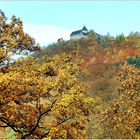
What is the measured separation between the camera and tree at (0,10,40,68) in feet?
67.7

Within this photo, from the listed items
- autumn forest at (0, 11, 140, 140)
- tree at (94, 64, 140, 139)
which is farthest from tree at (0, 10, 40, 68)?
tree at (94, 64, 140, 139)

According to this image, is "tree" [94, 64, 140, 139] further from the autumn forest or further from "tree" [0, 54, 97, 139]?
"tree" [0, 54, 97, 139]

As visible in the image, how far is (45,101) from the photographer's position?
61.9 feet

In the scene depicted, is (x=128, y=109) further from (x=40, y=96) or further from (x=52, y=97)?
(x=40, y=96)

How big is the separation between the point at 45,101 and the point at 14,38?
4939mm

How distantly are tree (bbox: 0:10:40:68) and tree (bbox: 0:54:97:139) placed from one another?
3.46ft

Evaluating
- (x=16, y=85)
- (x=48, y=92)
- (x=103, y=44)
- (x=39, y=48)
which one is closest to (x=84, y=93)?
(x=48, y=92)

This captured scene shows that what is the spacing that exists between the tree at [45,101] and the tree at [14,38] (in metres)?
1.06

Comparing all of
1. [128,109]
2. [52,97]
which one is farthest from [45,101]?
[128,109]

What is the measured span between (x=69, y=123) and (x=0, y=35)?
21.4ft


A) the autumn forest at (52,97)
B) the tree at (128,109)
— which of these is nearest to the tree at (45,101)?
the autumn forest at (52,97)

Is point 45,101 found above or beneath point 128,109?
above

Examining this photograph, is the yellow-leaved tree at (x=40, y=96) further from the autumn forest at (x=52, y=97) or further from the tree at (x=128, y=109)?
the tree at (x=128, y=109)

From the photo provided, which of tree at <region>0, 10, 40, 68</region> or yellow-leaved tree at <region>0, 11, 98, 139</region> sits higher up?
tree at <region>0, 10, 40, 68</region>
